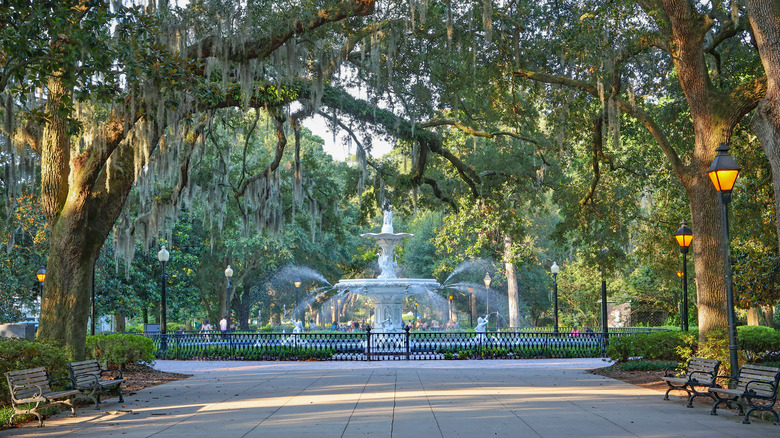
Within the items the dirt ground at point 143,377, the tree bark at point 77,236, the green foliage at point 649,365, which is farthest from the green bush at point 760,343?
the tree bark at point 77,236

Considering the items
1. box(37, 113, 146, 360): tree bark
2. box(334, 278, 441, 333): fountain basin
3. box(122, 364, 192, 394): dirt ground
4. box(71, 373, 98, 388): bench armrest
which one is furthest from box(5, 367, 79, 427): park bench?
box(334, 278, 441, 333): fountain basin

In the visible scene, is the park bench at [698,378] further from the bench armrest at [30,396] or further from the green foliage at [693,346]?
the bench armrest at [30,396]

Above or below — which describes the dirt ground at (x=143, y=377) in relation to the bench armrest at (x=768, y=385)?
below

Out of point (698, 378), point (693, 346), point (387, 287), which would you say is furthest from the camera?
point (387, 287)

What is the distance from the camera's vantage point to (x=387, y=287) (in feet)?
91.6

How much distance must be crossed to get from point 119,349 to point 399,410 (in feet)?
33.1

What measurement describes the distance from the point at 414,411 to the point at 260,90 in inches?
377

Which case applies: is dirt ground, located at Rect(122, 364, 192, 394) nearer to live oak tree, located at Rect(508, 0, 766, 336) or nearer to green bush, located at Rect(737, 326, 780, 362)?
live oak tree, located at Rect(508, 0, 766, 336)

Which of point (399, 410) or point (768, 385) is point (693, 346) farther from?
point (399, 410)

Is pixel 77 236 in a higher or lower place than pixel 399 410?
higher

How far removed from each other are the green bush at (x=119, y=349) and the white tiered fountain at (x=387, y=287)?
963 centimetres

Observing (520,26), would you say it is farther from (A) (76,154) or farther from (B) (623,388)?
(A) (76,154)

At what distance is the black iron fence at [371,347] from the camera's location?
80.9 ft

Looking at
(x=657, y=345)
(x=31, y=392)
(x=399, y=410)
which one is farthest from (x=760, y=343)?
(x=31, y=392)
